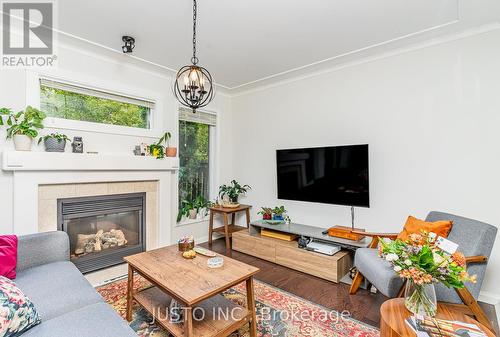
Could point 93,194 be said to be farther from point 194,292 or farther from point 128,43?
point 194,292

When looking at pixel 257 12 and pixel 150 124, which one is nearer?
pixel 257 12

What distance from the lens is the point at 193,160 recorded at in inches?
162

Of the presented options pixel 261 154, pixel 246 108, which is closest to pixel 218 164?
pixel 261 154

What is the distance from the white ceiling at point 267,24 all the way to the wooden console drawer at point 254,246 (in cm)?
235

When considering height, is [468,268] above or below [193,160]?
below

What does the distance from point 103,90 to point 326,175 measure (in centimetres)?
290

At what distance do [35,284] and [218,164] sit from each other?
9.61 feet

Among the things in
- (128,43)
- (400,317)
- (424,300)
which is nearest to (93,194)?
(128,43)

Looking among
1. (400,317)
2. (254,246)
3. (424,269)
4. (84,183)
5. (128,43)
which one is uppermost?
(128,43)

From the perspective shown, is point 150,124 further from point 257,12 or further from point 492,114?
point 492,114

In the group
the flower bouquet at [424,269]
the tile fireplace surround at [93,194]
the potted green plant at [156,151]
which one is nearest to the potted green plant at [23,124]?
the tile fireplace surround at [93,194]

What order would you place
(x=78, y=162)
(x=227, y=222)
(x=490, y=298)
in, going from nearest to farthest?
(x=490, y=298), (x=78, y=162), (x=227, y=222)

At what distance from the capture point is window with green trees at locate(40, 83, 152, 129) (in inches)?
107

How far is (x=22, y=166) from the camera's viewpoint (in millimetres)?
2367
